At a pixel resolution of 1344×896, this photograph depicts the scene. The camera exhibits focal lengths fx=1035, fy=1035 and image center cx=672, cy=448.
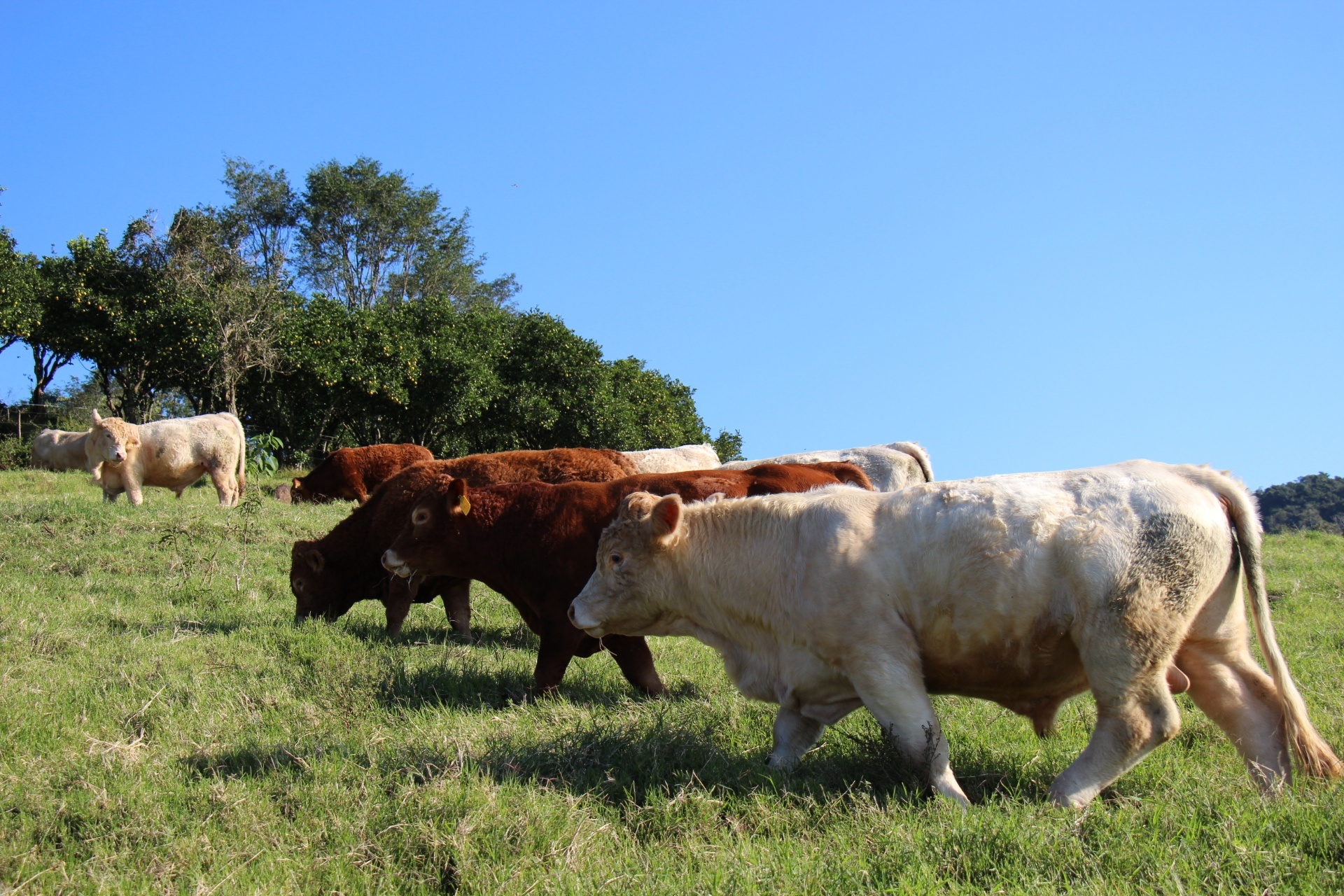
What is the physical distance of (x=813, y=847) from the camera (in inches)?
175

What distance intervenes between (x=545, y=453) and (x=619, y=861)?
7842 mm

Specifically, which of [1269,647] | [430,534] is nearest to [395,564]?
[430,534]

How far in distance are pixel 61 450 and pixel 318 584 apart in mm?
27298

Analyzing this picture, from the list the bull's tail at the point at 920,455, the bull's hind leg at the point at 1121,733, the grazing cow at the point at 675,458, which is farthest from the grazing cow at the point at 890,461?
the bull's hind leg at the point at 1121,733

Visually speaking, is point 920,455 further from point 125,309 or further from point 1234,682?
point 125,309

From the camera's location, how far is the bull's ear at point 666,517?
20.4ft

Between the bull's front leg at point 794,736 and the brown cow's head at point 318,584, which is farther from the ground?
→ the brown cow's head at point 318,584

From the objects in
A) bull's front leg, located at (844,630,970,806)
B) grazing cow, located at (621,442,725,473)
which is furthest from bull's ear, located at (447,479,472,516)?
grazing cow, located at (621,442,725,473)

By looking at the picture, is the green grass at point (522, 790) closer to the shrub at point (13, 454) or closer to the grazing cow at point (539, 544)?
the grazing cow at point (539, 544)

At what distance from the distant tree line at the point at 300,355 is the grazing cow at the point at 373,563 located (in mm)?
25799

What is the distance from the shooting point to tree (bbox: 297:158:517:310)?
175 feet

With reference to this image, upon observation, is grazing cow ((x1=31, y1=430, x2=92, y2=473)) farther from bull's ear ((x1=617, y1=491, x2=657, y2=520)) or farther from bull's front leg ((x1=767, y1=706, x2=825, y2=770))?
bull's front leg ((x1=767, y1=706, x2=825, y2=770))

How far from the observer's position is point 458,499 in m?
8.67

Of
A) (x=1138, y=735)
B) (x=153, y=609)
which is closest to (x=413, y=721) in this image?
(x=1138, y=735)
